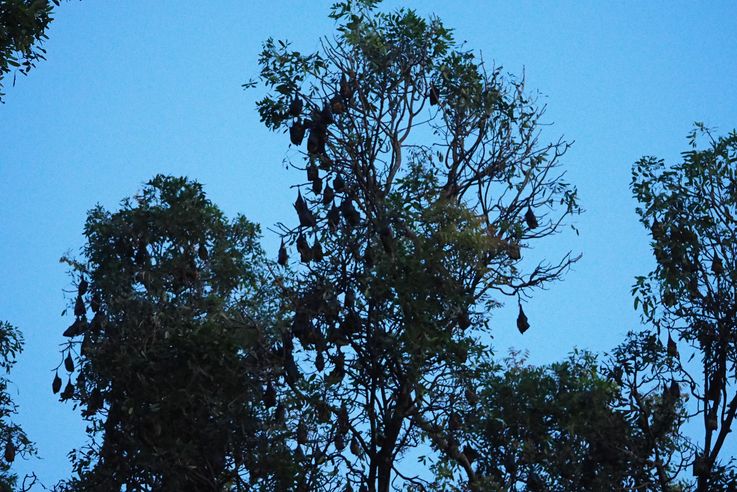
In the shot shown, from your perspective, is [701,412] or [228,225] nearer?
[701,412]

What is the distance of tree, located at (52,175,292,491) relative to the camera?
21500mm

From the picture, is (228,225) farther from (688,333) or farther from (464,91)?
(688,333)

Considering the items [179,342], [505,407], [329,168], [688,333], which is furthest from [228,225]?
[688,333]

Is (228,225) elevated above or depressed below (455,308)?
above

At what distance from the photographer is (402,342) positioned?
18.2m

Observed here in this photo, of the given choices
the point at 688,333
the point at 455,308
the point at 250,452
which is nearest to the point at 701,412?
the point at 688,333

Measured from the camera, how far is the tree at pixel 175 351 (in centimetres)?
2150

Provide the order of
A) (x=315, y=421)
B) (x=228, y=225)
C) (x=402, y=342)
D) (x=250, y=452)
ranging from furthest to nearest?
(x=228, y=225) < (x=250, y=452) < (x=315, y=421) < (x=402, y=342)

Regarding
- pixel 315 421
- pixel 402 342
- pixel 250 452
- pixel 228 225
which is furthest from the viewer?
pixel 228 225

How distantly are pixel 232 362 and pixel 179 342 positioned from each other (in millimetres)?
1222

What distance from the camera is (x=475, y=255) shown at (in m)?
18.5

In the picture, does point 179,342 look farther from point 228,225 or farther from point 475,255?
point 475,255

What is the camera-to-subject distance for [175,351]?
2228 cm

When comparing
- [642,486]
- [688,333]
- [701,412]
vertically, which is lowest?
[642,486]
